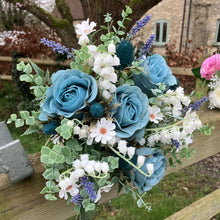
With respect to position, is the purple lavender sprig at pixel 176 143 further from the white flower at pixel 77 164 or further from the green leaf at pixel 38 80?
the green leaf at pixel 38 80

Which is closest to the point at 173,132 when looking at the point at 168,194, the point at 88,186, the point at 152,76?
the point at 152,76

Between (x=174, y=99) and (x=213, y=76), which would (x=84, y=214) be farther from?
(x=213, y=76)

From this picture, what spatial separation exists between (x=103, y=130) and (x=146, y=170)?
9.2 inches

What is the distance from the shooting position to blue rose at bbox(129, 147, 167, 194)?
841 millimetres

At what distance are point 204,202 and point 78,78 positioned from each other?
1513 millimetres

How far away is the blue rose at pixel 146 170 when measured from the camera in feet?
2.76

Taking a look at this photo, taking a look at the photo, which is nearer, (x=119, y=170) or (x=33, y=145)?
(x=119, y=170)

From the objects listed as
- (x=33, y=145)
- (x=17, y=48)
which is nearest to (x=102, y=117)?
(x=33, y=145)

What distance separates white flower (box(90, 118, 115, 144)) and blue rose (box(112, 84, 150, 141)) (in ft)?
0.09

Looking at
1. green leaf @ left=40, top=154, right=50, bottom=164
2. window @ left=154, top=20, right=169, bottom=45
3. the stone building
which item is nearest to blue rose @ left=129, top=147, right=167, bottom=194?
green leaf @ left=40, top=154, right=50, bottom=164

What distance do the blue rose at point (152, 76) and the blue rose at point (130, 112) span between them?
0.10 meters

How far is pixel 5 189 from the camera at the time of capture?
0.82m

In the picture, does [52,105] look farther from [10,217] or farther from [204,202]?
[204,202]

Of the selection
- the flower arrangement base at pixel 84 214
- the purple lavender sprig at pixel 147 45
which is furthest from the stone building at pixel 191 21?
the flower arrangement base at pixel 84 214
